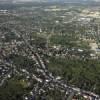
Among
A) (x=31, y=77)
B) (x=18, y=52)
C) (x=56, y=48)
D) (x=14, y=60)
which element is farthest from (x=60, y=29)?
(x=31, y=77)

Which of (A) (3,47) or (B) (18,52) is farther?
(A) (3,47)

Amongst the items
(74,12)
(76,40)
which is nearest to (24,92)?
(76,40)

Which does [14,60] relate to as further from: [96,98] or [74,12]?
[74,12]

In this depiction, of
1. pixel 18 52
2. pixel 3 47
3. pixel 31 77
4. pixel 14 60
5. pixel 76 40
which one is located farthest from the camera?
pixel 76 40

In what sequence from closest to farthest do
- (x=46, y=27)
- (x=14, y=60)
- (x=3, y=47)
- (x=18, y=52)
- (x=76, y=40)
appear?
(x=14, y=60) < (x=18, y=52) < (x=3, y=47) < (x=76, y=40) < (x=46, y=27)

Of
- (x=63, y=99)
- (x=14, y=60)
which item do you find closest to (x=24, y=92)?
(x=63, y=99)

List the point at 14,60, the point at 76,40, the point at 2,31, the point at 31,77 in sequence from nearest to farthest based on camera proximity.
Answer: the point at 31,77
the point at 14,60
the point at 76,40
the point at 2,31

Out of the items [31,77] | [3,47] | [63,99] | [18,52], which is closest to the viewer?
[63,99]

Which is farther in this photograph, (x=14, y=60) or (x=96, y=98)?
(x=14, y=60)

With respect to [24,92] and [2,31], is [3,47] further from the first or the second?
[24,92]
